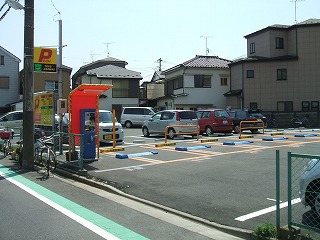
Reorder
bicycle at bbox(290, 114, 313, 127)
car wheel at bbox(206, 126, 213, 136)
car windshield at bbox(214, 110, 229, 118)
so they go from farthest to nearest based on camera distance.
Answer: bicycle at bbox(290, 114, 313, 127)
car wheel at bbox(206, 126, 213, 136)
car windshield at bbox(214, 110, 229, 118)

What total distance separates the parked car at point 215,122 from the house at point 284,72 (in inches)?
512

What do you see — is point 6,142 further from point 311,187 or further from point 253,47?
point 253,47

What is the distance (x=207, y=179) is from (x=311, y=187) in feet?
12.4

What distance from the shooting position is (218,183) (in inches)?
337

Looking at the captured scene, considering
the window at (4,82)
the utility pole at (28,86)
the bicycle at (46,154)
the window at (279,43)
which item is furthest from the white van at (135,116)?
the utility pole at (28,86)

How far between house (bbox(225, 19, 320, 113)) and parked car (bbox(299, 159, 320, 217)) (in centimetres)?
2926

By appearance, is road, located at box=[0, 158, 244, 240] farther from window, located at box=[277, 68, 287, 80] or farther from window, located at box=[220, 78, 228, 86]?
window, located at box=[220, 78, 228, 86]

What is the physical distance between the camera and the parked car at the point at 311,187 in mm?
5367

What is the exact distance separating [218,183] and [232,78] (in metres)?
30.3

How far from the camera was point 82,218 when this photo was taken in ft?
20.7

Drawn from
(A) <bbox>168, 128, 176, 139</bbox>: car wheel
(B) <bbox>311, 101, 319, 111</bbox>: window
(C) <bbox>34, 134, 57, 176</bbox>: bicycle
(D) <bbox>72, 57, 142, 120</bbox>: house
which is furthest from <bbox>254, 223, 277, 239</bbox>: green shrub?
(D) <bbox>72, 57, 142, 120</bbox>: house

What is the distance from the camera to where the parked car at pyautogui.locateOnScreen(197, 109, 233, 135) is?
2234 centimetres

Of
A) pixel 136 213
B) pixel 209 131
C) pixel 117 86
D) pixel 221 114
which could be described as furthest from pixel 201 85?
pixel 136 213

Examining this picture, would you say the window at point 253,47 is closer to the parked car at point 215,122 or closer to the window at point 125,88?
the window at point 125,88
